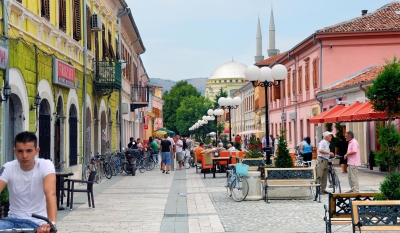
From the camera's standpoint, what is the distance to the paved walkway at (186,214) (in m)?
11.3

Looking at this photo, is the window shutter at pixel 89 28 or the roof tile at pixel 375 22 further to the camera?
the roof tile at pixel 375 22

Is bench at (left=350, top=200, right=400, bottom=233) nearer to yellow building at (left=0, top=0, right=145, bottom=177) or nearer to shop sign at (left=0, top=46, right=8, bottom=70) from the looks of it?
shop sign at (left=0, top=46, right=8, bottom=70)

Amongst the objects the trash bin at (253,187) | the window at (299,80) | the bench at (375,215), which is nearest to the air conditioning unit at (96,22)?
the trash bin at (253,187)

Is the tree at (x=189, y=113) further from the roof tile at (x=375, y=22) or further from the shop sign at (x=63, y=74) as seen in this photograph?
the shop sign at (x=63, y=74)

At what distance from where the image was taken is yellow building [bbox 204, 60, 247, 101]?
172 metres

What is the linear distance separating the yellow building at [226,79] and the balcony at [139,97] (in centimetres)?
12269

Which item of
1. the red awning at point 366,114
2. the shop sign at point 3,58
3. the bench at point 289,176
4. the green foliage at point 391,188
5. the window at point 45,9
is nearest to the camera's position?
the green foliage at point 391,188

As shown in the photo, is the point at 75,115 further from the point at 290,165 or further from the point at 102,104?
the point at 290,165

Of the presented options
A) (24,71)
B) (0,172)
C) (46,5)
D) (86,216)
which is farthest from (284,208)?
(0,172)

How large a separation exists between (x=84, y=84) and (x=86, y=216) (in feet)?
35.2

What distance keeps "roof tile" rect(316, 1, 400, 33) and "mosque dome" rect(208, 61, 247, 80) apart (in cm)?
13267

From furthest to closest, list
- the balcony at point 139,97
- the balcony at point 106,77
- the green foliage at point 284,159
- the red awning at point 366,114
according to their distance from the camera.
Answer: the balcony at point 139,97, the balcony at point 106,77, the red awning at point 366,114, the green foliage at point 284,159

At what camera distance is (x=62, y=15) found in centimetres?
1970

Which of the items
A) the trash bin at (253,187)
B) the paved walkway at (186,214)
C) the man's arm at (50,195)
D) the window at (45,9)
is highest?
the window at (45,9)
